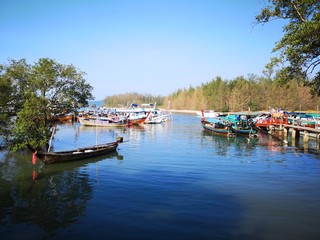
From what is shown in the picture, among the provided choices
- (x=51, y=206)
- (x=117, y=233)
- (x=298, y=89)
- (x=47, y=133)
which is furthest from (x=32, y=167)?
(x=298, y=89)

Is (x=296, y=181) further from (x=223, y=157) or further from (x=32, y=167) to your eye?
(x=32, y=167)

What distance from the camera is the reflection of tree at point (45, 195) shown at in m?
11.0

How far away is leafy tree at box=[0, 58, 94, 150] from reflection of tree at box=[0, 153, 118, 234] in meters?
2.60

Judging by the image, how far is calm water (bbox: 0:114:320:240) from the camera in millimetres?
10086

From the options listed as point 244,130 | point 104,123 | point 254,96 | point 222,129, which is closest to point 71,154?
point 244,130

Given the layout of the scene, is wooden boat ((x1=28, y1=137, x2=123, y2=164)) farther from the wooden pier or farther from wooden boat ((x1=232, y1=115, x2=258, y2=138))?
the wooden pier

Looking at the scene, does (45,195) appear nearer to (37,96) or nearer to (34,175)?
(34,175)

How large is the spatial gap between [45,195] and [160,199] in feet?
19.3

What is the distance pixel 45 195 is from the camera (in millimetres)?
13914

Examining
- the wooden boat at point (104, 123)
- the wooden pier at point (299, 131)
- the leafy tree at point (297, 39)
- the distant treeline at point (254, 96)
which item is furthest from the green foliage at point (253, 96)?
the leafy tree at point (297, 39)

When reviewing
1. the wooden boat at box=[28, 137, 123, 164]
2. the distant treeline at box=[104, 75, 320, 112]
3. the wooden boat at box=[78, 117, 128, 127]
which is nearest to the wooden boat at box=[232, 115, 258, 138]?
the wooden boat at box=[28, 137, 123, 164]

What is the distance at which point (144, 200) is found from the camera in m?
13.3

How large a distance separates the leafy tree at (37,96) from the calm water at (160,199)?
259 centimetres

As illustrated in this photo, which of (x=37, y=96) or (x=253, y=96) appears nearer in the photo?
(x=37, y=96)
